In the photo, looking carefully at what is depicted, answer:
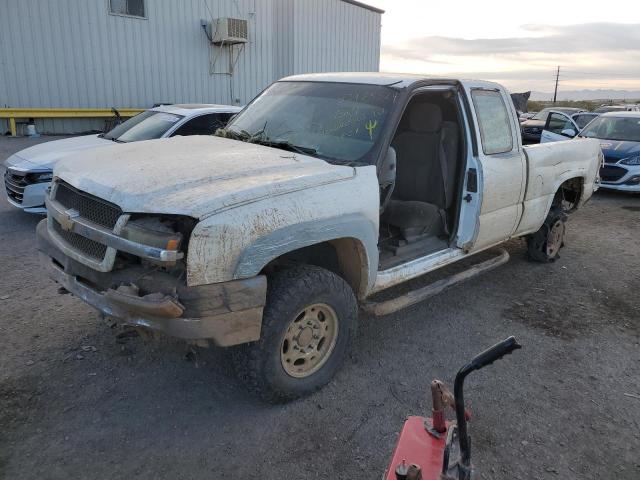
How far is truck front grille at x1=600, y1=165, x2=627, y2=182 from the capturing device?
10328 millimetres

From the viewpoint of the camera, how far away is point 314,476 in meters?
2.71

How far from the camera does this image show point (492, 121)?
4730 millimetres

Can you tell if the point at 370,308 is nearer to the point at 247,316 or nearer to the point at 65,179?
the point at 247,316

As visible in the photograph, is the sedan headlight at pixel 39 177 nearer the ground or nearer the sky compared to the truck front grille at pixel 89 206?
nearer the ground

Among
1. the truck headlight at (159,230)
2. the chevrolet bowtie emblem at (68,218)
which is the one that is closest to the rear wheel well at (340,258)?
the truck headlight at (159,230)

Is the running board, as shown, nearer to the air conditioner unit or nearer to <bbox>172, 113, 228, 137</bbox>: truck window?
<bbox>172, 113, 228, 137</bbox>: truck window

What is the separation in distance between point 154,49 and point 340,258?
15.0 m

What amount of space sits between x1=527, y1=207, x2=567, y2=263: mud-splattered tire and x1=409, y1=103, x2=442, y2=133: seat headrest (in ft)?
7.01

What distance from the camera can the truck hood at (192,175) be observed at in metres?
2.74

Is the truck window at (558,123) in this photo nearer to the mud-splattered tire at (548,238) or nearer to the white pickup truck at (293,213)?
the mud-splattered tire at (548,238)

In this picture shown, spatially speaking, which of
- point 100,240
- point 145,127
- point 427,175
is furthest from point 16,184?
point 427,175

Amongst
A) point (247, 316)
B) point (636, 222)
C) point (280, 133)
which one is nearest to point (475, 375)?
point (247, 316)

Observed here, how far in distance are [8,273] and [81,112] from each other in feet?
37.5

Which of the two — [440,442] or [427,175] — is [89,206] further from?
[427,175]
